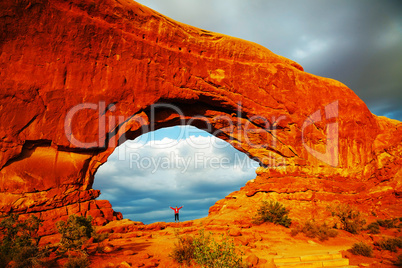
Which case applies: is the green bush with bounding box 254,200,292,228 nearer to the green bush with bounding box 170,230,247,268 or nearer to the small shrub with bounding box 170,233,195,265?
the green bush with bounding box 170,230,247,268

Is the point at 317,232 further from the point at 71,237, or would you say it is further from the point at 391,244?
the point at 71,237

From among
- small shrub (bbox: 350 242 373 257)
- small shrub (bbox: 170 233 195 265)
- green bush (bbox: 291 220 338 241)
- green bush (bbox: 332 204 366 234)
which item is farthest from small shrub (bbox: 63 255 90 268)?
green bush (bbox: 332 204 366 234)

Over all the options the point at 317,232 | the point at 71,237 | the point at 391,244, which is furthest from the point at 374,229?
the point at 71,237

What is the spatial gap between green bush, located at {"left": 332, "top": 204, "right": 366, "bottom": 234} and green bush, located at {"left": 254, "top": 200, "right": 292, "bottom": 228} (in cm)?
308

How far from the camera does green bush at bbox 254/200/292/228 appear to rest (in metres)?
15.3

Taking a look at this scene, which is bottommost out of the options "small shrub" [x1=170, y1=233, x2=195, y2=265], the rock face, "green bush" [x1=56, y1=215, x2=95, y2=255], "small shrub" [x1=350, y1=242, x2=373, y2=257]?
"small shrub" [x1=350, y1=242, x2=373, y2=257]

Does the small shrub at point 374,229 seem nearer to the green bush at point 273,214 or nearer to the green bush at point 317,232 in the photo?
the green bush at point 317,232

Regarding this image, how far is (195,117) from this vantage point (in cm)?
1844

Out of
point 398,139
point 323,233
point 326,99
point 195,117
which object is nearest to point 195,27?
point 195,117

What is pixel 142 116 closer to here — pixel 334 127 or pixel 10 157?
pixel 10 157

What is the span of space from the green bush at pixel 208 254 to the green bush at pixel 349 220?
10663 mm

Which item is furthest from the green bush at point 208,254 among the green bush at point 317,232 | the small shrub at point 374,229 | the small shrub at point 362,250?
the small shrub at point 374,229

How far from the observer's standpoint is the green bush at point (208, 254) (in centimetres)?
609

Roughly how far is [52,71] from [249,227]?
13878 millimetres
